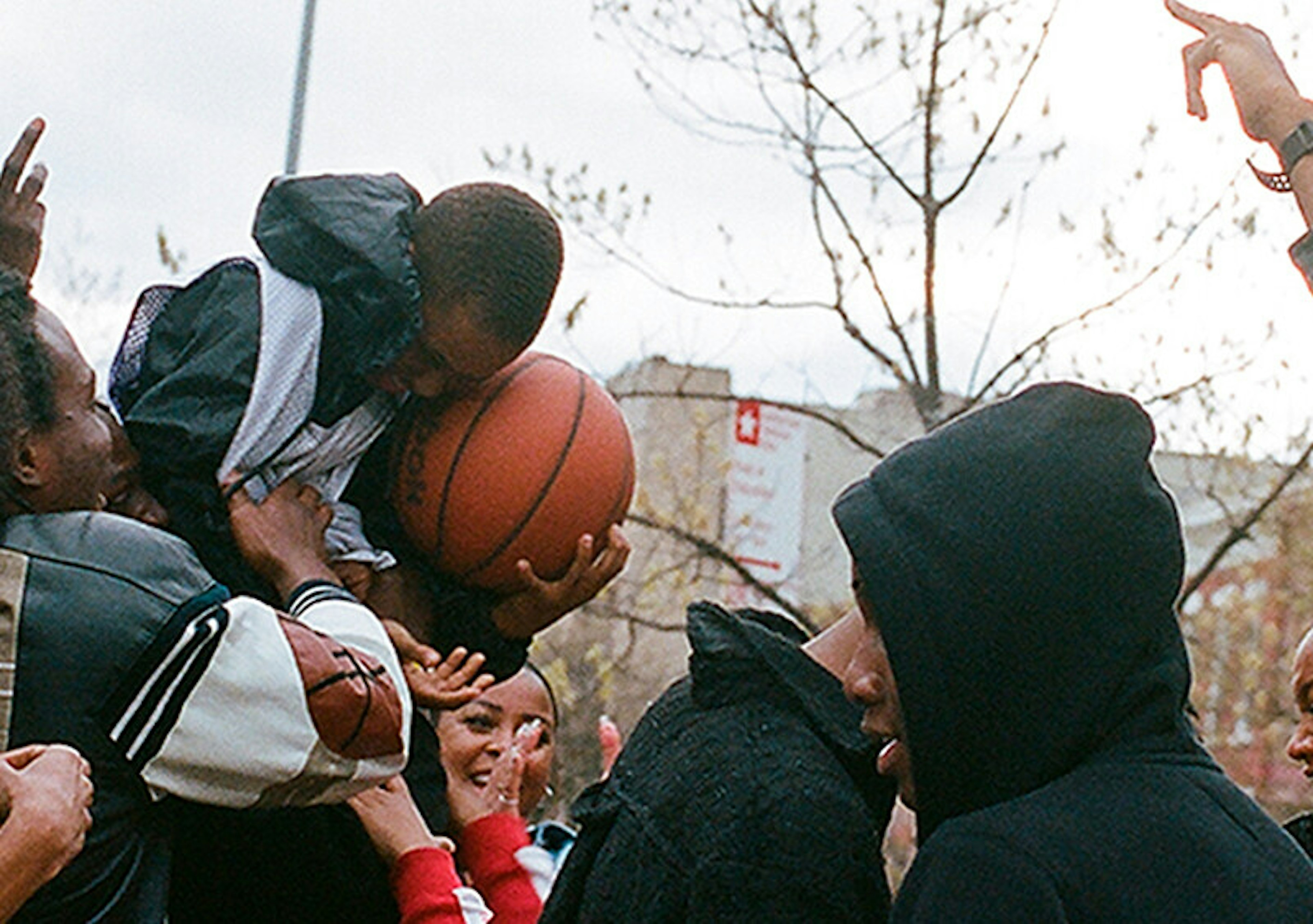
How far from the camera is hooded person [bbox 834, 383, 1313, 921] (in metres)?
2.15

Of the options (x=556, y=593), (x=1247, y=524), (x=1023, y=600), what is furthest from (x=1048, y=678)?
(x=1247, y=524)

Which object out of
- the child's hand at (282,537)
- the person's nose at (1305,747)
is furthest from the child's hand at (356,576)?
the person's nose at (1305,747)

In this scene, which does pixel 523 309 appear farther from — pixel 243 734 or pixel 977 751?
pixel 977 751

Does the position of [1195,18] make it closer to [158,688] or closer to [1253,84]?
[1253,84]

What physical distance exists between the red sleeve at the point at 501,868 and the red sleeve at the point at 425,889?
22.2 inches

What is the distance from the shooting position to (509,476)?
354 centimetres

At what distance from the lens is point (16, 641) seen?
2.53m

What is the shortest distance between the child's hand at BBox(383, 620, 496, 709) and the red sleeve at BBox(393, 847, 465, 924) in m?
0.31

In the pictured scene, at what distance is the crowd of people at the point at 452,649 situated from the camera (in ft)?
7.52

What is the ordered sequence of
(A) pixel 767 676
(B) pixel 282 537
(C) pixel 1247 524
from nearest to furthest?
(A) pixel 767 676, (B) pixel 282 537, (C) pixel 1247 524

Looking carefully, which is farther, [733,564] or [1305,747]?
[733,564]

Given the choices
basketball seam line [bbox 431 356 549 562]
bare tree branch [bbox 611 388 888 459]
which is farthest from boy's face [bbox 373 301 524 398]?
bare tree branch [bbox 611 388 888 459]

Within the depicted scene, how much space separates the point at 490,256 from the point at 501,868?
57.7 inches

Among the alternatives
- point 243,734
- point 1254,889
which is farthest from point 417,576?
point 1254,889
